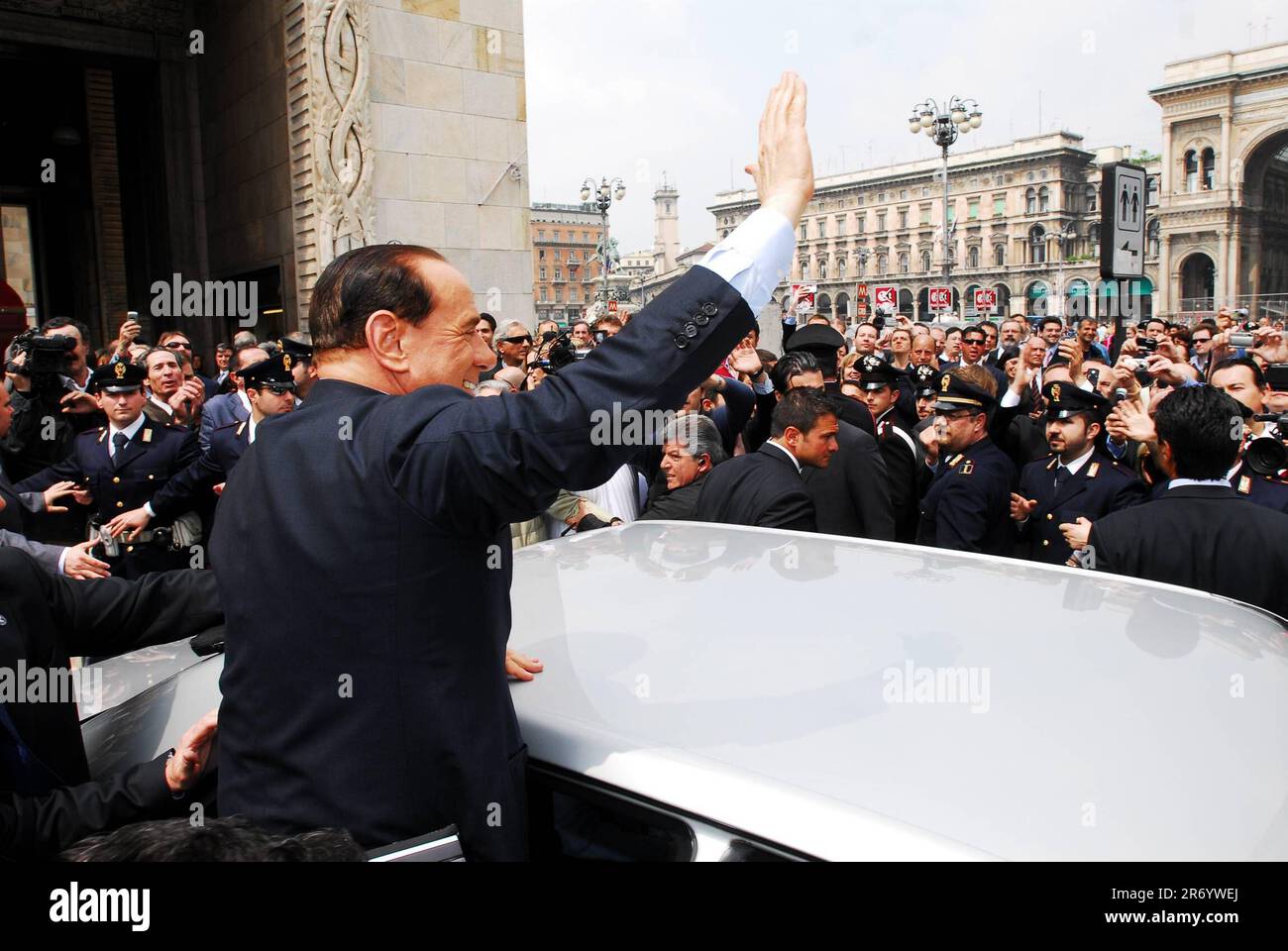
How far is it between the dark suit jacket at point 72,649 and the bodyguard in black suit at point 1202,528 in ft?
10.4

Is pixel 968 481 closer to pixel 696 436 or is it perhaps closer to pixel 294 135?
pixel 696 436

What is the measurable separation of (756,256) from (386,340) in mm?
710

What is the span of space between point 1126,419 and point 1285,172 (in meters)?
90.4

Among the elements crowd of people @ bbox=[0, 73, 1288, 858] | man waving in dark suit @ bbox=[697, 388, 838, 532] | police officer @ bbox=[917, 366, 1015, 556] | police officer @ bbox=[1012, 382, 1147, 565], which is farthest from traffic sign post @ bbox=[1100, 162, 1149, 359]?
man waving in dark suit @ bbox=[697, 388, 838, 532]

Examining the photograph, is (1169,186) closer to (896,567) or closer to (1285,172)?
(1285,172)

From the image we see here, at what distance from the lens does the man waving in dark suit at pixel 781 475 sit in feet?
13.9

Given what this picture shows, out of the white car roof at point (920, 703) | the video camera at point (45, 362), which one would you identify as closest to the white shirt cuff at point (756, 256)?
the white car roof at point (920, 703)

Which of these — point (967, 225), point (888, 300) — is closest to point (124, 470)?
point (888, 300)

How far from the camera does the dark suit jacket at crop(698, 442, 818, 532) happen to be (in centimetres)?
421

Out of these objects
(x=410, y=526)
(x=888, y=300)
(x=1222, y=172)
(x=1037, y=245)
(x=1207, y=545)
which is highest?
(x=1222, y=172)

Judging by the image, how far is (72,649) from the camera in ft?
9.05

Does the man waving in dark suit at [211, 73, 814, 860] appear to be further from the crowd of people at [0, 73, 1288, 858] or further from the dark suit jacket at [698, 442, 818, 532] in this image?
the dark suit jacket at [698, 442, 818, 532]

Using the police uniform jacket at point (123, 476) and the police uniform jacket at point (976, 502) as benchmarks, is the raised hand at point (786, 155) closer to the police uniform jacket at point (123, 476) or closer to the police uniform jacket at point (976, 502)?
the police uniform jacket at point (976, 502)

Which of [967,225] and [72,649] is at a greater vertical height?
[967,225]
